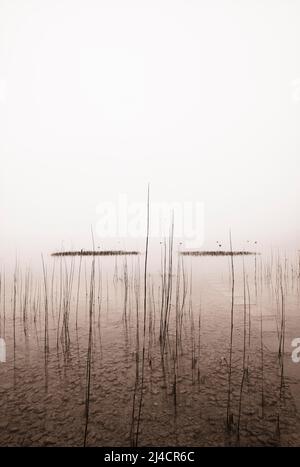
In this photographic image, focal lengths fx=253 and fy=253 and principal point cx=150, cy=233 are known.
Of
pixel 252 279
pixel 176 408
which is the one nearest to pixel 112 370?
pixel 176 408

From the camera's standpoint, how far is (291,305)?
4855mm

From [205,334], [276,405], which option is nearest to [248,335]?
[205,334]

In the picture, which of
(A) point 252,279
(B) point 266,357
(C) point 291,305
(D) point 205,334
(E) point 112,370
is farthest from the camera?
(A) point 252,279

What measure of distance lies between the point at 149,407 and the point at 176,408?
222 mm

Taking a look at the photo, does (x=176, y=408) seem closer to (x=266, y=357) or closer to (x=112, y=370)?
(x=112, y=370)

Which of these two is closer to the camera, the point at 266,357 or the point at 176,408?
the point at 176,408

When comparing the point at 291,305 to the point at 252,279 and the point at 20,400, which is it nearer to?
the point at 252,279

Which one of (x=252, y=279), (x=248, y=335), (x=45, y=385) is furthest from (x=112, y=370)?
(x=252, y=279)

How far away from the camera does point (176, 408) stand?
208 centimetres
